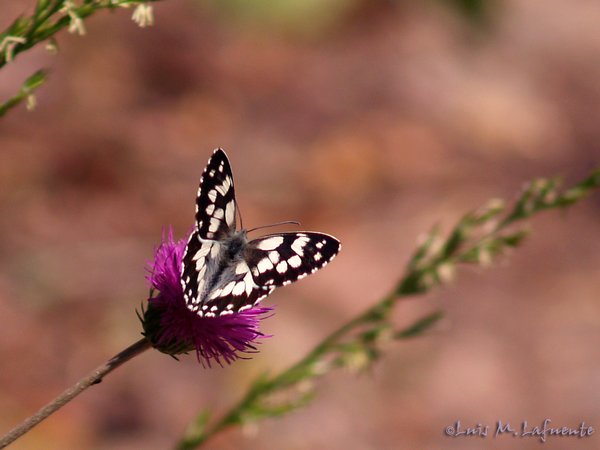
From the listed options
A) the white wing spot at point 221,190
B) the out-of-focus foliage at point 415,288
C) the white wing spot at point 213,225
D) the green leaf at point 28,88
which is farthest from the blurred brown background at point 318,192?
the green leaf at point 28,88

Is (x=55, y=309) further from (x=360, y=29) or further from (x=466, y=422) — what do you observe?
(x=360, y=29)

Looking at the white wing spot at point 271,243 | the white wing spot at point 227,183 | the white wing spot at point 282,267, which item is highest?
the white wing spot at point 227,183

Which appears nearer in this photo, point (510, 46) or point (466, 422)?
point (466, 422)

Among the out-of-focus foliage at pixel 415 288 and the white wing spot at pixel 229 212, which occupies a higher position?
the white wing spot at pixel 229 212

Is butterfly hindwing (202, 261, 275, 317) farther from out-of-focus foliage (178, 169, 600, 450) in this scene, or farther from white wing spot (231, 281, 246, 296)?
out-of-focus foliage (178, 169, 600, 450)

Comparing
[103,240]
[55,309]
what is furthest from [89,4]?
[103,240]

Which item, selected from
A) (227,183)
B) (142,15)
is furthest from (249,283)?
(142,15)

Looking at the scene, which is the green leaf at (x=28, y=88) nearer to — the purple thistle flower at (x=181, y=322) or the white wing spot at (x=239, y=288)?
the purple thistle flower at (x=181, y=322)
